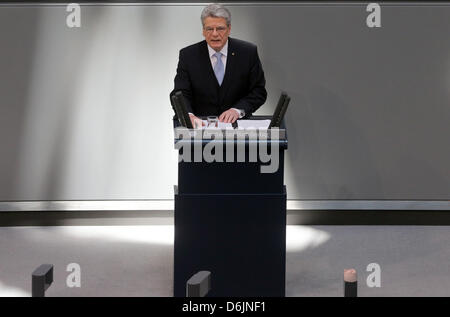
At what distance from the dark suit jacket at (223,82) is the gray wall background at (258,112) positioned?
1434 millimetres

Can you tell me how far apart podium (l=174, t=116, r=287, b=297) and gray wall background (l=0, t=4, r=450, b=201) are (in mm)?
2069

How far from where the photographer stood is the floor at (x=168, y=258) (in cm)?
716

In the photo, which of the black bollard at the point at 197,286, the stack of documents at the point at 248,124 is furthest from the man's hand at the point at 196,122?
the black bollard at the point at 197,286

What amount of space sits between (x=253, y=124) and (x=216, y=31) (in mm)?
638

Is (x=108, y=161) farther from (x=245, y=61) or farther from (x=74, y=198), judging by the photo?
(x=245, y=61)

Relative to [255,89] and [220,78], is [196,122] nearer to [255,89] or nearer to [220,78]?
[220,78]

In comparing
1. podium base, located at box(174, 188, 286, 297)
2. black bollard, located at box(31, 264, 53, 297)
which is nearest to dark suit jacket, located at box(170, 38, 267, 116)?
podium base, located at box(174, 188, 286, 297)

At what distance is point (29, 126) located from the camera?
28.2ft

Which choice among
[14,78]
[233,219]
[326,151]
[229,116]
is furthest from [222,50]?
[14,78]

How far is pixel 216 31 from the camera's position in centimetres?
684

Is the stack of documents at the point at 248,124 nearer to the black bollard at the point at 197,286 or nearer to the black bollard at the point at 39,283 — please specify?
the black bollard at the point at 197,286

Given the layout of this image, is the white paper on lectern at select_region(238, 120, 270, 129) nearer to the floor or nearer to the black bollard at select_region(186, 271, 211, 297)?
the floor
